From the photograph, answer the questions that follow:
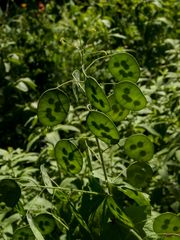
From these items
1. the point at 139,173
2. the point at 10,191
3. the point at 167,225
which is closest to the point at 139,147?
the point at 139,173

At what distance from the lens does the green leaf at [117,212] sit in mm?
998

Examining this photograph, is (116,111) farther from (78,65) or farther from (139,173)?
(78,65)

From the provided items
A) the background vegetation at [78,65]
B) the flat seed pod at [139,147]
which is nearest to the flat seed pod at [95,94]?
the flat seed pod at [139,147]

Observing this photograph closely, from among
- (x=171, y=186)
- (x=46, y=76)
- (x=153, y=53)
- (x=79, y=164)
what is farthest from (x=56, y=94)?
(x=46, y=76)

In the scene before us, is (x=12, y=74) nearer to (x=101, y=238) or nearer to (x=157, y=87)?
(x=157, y=87)

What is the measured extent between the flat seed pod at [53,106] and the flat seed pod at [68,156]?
0.18 ft

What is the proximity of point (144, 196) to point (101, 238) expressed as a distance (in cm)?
14

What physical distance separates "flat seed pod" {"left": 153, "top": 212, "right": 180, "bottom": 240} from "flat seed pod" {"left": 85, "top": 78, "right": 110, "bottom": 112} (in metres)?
0.26

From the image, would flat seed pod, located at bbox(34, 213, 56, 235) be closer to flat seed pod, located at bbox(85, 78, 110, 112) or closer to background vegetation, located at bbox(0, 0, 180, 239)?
flat seed pod, located at bbox(85, 78, 110, 112)

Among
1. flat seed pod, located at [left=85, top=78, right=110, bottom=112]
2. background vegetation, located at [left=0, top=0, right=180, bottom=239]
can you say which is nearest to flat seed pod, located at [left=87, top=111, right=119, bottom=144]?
flat seed pod, located at [left=85, top=78, right=110, bottom=112]

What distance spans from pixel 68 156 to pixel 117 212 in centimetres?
16

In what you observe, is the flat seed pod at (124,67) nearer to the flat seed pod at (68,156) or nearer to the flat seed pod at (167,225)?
the flat seed pod at (68,156)

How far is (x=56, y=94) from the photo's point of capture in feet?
3.17

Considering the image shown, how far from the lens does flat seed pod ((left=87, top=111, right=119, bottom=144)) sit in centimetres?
95
